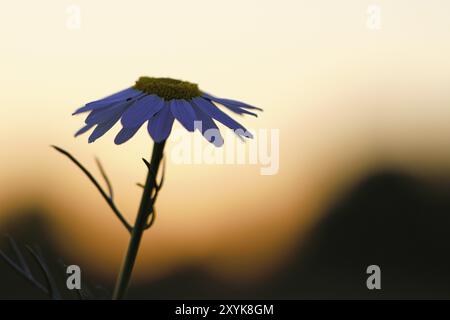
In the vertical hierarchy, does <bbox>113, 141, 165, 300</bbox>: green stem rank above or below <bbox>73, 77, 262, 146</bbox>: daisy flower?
below

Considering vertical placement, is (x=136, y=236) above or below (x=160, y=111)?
below

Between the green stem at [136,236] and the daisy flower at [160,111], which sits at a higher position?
the daisy flower at [160,111]

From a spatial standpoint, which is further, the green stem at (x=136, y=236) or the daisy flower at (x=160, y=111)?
the daisy flower at (x=160, y=111)

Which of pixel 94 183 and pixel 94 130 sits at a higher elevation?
pixel 94 130

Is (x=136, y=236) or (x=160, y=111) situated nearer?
(x=136, y=236)

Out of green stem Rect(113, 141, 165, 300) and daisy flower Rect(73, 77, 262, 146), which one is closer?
green stem Rect(113, 141, 165, 300)

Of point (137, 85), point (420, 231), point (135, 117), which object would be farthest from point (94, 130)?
point (420, 231)

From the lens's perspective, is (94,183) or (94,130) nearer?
(94,183)
